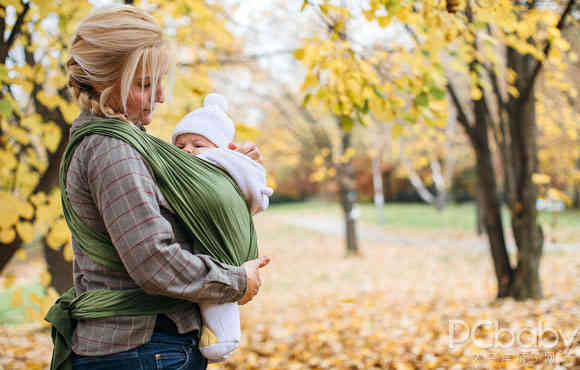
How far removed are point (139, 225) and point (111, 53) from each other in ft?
1.49

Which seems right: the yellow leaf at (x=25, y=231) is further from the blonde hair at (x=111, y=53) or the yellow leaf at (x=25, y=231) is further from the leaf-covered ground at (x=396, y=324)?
the blonde hair at (x=111, y=53)

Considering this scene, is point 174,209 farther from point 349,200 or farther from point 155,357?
point 349,200

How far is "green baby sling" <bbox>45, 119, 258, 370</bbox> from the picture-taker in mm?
1173

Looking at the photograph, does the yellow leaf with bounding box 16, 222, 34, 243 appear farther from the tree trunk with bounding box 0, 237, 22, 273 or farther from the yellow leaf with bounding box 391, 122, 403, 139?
the yellow leaf with bounding box 391, 122, 403, 139

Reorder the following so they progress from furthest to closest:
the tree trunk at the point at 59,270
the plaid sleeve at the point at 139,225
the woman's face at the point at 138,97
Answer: the tree trunk at the point at 59,270 < the woman's face at the point at 138,97 < the plaid sleeve at the point at 139,225

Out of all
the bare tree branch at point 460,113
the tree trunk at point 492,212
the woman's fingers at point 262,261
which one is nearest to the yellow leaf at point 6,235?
the woman's fingers at point 262,261

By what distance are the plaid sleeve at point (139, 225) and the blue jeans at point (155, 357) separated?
0.54ft

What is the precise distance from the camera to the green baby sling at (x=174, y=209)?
3.85 ft

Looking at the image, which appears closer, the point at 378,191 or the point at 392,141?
the point at 392,141

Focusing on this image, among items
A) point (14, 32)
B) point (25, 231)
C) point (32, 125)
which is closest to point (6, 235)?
point (25, 231)

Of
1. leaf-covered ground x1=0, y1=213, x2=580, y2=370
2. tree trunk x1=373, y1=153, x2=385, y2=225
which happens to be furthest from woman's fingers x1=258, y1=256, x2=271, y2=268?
tree trunk x1=373, y1=153, x2=385, y2=225

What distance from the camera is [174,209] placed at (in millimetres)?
1199

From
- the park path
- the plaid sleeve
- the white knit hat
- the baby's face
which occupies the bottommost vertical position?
the park path

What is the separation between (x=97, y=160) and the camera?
3.69 ft
